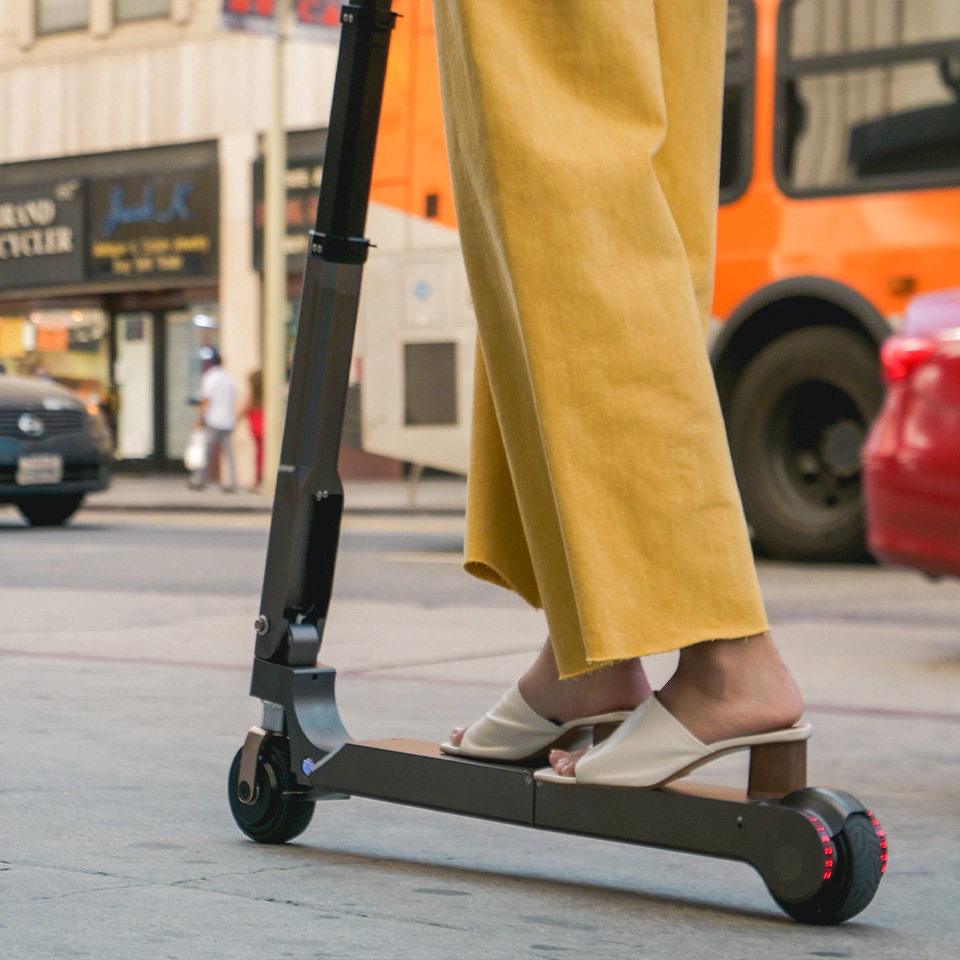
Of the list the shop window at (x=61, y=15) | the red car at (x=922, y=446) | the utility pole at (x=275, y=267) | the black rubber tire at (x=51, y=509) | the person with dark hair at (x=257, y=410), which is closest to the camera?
the red car at (x=922, y=446)

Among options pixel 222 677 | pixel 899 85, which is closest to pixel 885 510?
pixel 222 677

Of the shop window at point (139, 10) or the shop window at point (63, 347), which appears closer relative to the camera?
the shop window at point (139, 10)

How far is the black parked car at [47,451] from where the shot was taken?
12.3 metres

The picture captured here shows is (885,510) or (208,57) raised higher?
(208,57)

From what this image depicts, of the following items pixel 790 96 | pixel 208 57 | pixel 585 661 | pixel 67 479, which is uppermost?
pixel 208 57

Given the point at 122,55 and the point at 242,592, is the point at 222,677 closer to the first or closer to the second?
the point at 242,592

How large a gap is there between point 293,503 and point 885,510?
3.51m

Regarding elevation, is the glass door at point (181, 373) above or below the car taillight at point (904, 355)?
below

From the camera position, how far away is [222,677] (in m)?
4.78

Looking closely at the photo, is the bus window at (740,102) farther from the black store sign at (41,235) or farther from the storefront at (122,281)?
the black store sign at (41,235)

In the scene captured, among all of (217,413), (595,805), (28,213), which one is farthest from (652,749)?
(28,213)

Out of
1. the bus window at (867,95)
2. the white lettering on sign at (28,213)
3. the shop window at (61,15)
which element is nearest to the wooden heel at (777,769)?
the bus window at (867,95)

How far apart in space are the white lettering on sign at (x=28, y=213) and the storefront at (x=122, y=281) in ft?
0.05

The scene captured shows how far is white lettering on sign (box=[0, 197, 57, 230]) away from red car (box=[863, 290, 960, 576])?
66.9 feet
